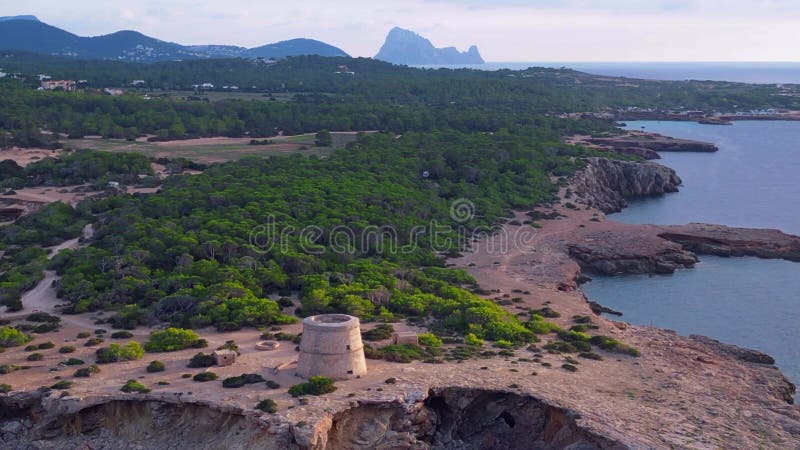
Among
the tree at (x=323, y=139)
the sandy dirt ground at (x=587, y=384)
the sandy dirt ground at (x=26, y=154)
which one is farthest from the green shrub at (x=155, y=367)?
the tree at (x=323, y=139)

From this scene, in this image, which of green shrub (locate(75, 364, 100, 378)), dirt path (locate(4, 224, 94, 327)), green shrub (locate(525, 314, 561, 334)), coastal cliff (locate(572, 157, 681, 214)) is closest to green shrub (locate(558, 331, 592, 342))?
green shrub (locate(525, 314, 561, 334))

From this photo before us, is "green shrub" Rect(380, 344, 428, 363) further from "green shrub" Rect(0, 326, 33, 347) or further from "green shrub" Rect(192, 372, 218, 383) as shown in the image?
"green shrub" Rect(0, 326, 33, 347)

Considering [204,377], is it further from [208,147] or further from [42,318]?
[208,147]

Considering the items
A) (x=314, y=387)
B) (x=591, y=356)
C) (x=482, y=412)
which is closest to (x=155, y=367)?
(x=314, y=387)

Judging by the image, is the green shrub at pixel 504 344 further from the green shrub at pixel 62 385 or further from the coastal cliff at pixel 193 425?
the green shrub at pixel 62 385

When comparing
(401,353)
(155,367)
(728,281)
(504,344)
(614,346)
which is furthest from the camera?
(728,281)

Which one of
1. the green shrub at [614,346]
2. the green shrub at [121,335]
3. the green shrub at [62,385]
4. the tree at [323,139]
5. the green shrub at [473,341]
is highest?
the tree at [323,139]

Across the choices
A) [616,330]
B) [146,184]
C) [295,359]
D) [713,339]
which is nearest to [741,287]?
[713,339]
